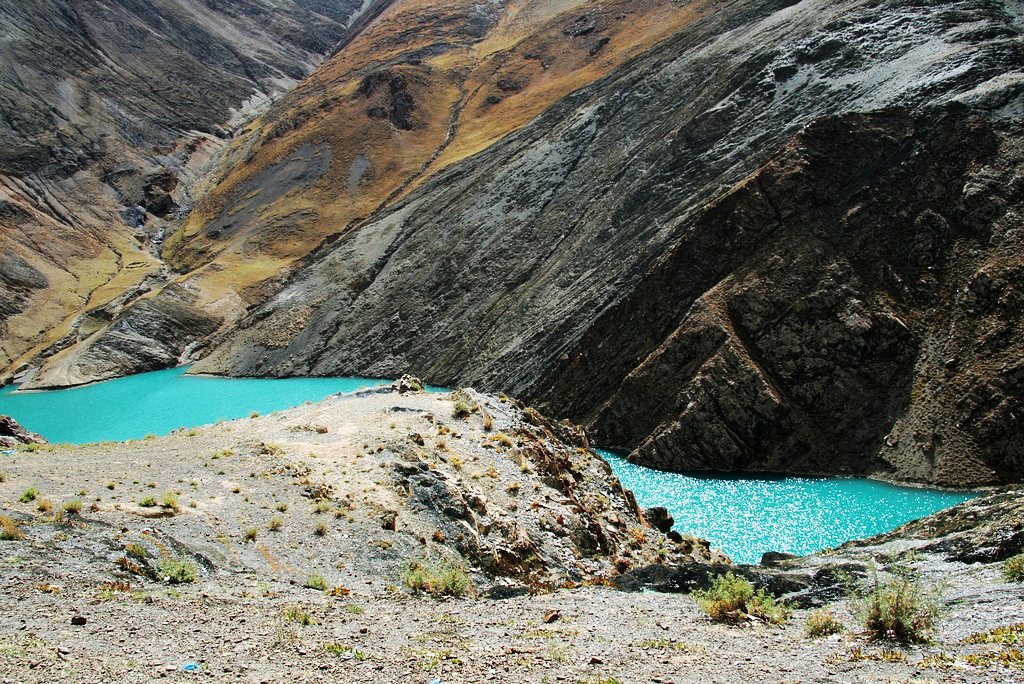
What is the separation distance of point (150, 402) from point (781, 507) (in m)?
45.2

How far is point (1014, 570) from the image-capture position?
12.0 metres

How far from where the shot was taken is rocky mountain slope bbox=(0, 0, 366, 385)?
77.2 metres

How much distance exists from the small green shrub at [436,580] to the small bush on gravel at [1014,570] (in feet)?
28.9

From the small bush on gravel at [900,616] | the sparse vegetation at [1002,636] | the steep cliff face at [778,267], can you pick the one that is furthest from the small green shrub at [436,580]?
the steep cliff face at [778,267]

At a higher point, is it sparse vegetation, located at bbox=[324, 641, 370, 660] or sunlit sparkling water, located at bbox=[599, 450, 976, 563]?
sunlit sparkling water, located at bbox=[599, 450, 976, 563]

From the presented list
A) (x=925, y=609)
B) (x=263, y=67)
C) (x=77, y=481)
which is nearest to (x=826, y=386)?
(x=925, y=609)

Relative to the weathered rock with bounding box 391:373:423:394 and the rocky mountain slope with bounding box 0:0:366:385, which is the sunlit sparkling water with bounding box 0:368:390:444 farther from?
the weathered rock with bounding box 391:373:423:394

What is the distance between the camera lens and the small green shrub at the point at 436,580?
12617 millimetres

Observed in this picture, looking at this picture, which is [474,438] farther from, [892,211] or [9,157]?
[9,157]

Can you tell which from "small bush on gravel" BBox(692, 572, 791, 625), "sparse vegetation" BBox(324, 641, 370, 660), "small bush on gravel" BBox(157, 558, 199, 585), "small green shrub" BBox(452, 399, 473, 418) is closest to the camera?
"sparse vegetation" BBox(324, 641, 370, 660)

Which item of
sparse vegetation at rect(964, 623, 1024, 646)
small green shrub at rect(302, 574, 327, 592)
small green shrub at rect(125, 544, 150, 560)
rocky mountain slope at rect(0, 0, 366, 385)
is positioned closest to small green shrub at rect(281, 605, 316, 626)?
small green shrub at rect(302, 574, 327, 592)

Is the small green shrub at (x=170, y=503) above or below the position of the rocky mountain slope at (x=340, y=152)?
below

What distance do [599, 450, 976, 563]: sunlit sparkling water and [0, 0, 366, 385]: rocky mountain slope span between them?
203 ft

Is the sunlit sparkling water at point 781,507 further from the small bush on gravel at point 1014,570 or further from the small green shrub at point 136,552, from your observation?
the small green shrub at point 136,552
